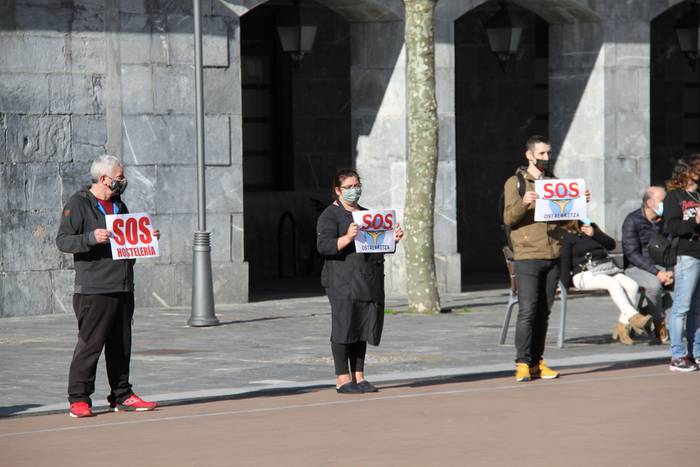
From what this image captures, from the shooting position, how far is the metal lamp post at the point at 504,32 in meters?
22.0

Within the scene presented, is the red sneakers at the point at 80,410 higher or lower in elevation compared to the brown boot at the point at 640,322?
lower

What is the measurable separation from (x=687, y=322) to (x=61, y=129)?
804 cm

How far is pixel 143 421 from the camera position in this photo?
34.4 ft

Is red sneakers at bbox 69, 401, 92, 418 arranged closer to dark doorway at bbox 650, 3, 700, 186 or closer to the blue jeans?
the blue jeans

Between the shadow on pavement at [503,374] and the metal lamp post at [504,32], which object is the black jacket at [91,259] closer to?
the shadow on pavement at [503,374]

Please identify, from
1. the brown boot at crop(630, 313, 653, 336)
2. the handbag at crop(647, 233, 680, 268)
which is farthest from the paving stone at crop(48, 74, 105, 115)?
the handbag at crop(647, 233, 680, 268)

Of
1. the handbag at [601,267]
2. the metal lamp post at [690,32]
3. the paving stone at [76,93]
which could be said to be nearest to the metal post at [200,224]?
the paving stone at [76,93]

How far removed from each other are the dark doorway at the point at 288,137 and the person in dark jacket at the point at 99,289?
496 inches

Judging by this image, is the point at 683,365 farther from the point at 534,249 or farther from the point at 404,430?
the point at 404,430

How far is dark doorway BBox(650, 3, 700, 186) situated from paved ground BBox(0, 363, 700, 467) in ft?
51.2

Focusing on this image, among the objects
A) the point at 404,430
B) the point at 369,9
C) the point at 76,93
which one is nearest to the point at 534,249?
the point at 404,430

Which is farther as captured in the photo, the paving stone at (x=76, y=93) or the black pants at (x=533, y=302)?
the paving stone at (x=76, y=93)

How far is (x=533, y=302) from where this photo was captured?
12.3 meters

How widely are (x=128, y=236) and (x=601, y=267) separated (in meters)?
5.98
